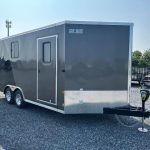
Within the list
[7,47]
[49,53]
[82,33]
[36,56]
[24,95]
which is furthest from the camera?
[7,47]

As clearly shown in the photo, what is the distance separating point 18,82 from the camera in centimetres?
931

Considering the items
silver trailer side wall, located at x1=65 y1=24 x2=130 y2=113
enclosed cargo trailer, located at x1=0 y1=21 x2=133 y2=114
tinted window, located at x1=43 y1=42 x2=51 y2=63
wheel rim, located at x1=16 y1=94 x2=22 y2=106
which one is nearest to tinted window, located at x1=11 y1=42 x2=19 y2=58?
wheel rim, located at x1=16 y1=94 x2=22 y2=106

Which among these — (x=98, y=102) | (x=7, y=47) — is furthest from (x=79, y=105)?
(x=7, y=47)

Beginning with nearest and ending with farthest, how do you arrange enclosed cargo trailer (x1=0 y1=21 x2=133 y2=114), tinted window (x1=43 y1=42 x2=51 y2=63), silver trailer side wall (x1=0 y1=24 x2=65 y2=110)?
1. enclosed cargo trailer (x1=0 y1=21 x2=133 y2=114)
2. silver trailer side wall (x1=0 y1=24 x2=65 y2=110)
3. tinted window (x1=43 y1=42 x2=51 y2=63)

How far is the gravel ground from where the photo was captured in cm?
547

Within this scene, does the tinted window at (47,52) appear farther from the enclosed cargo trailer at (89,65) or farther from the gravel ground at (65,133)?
the gravel ground at (65,133)

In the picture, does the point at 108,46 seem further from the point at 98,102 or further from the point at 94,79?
the point at 98,102

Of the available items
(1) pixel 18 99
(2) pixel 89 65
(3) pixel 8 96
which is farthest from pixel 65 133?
(3) pixel 8 96

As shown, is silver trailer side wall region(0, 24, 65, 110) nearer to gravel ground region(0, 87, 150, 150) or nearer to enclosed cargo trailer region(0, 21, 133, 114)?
enclosed cargo trailer region(0, 21, 133, 114)

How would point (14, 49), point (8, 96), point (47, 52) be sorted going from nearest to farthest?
point (47, 52) → point (14, 49) → point (8, 96)

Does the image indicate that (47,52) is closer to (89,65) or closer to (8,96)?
(89,65)

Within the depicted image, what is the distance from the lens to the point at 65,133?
634cm

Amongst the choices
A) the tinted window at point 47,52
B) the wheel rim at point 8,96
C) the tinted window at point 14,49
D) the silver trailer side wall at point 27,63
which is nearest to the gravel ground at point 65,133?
the silver trailer side wall at point 27,63

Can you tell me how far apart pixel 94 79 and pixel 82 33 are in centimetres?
130
